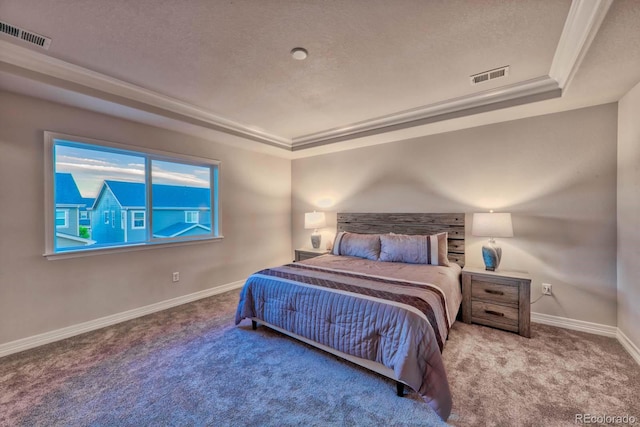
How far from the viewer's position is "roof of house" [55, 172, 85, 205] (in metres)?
2.57

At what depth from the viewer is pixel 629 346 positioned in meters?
2.23

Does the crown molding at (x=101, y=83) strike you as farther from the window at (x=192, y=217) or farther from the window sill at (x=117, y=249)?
the window sill at (x=117, y=249)

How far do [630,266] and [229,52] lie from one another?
385 centimetres

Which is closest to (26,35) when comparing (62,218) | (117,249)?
(62,218)

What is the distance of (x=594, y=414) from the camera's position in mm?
1569

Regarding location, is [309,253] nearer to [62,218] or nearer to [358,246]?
[358,246]

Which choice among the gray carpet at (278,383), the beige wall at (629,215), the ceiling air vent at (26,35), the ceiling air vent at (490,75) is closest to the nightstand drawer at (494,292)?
the gray carpet at (278,383)

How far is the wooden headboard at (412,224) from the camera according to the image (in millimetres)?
3320

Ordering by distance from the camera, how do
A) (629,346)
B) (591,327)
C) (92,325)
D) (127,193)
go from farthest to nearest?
1. (127,193)
2. (92,325)
3. (591,327)
4. (629,346)

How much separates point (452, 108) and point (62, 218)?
4.35 m

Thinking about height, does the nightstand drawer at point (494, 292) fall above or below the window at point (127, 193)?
below

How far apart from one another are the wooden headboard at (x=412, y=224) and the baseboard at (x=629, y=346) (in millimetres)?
1413

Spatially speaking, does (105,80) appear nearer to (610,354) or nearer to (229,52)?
(229,52)
